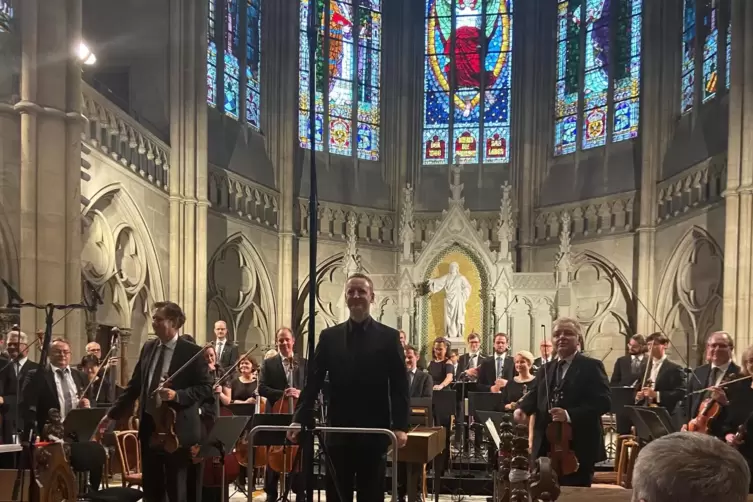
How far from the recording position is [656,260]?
16.4 meters

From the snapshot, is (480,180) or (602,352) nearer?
(602,352)

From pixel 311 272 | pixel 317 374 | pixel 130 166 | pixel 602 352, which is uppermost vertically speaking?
pixel 130 166

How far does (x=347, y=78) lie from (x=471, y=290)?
736 centimetres

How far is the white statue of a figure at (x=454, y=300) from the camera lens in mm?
15586

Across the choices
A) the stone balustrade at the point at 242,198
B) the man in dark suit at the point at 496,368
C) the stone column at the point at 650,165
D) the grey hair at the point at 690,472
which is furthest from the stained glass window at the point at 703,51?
the grey hair at the point at 690,472

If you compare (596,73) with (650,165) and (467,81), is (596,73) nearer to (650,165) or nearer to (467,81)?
(650,165)

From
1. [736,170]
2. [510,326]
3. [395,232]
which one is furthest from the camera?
[395,232]

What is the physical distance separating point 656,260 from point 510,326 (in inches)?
141

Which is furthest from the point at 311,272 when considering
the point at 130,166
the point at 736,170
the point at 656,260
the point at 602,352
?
the point at 602,352

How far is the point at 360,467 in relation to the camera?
4.18 meters

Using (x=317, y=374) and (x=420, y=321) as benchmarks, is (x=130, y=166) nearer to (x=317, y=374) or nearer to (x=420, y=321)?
(x=420, y=321)

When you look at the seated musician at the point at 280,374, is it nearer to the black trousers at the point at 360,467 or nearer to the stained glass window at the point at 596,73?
the black trousers at the point at 360,467

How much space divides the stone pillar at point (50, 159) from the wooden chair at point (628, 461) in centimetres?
651

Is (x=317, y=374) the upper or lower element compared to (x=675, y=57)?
lower
